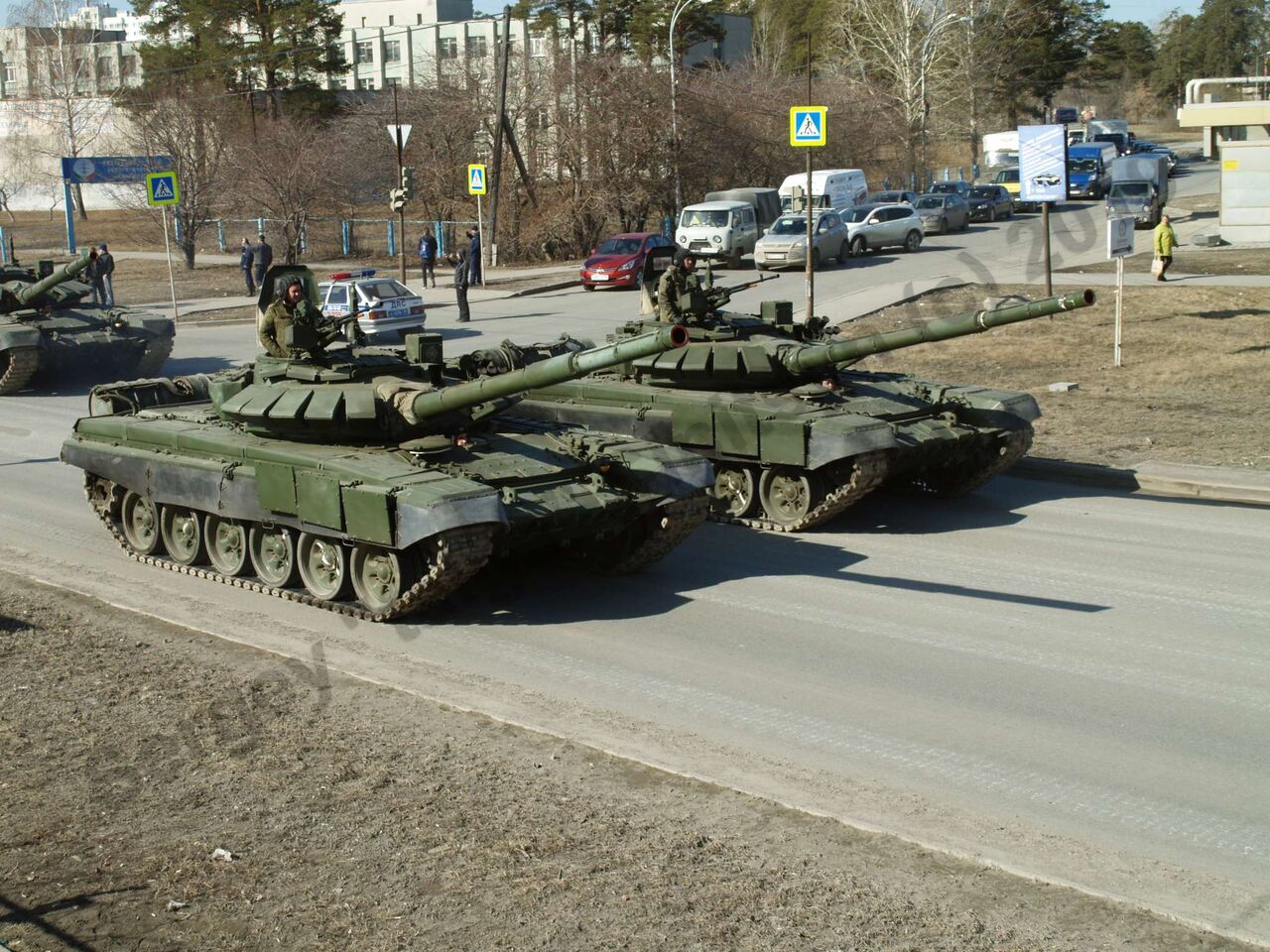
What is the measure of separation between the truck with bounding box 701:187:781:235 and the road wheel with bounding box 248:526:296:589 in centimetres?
3213

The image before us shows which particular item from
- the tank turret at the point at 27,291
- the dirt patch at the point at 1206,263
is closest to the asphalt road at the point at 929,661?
the tank turret at the point at 27,291

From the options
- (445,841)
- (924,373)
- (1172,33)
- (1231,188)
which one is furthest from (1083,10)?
(445,841)

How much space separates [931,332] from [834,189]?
36.3m

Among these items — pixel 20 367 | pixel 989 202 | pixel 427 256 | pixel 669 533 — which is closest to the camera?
pixel 669 533

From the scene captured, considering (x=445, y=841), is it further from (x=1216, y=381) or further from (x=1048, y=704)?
(x=1216, y=381)

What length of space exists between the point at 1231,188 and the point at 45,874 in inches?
1389

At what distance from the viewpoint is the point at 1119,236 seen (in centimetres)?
2089

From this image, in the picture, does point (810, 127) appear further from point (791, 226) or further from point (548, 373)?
point (791, 226)

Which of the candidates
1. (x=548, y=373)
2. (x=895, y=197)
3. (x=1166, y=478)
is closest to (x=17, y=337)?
(x=548, y=373)

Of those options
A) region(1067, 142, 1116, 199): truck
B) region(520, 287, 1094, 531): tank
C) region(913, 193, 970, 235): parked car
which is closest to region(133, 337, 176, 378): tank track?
region(520, 287, 1094, 531): tank

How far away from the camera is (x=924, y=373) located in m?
22.3

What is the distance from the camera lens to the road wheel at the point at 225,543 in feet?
40.5

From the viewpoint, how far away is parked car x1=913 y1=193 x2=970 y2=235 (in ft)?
152

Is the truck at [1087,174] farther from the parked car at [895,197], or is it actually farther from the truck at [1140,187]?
the parked car at [895,197]
